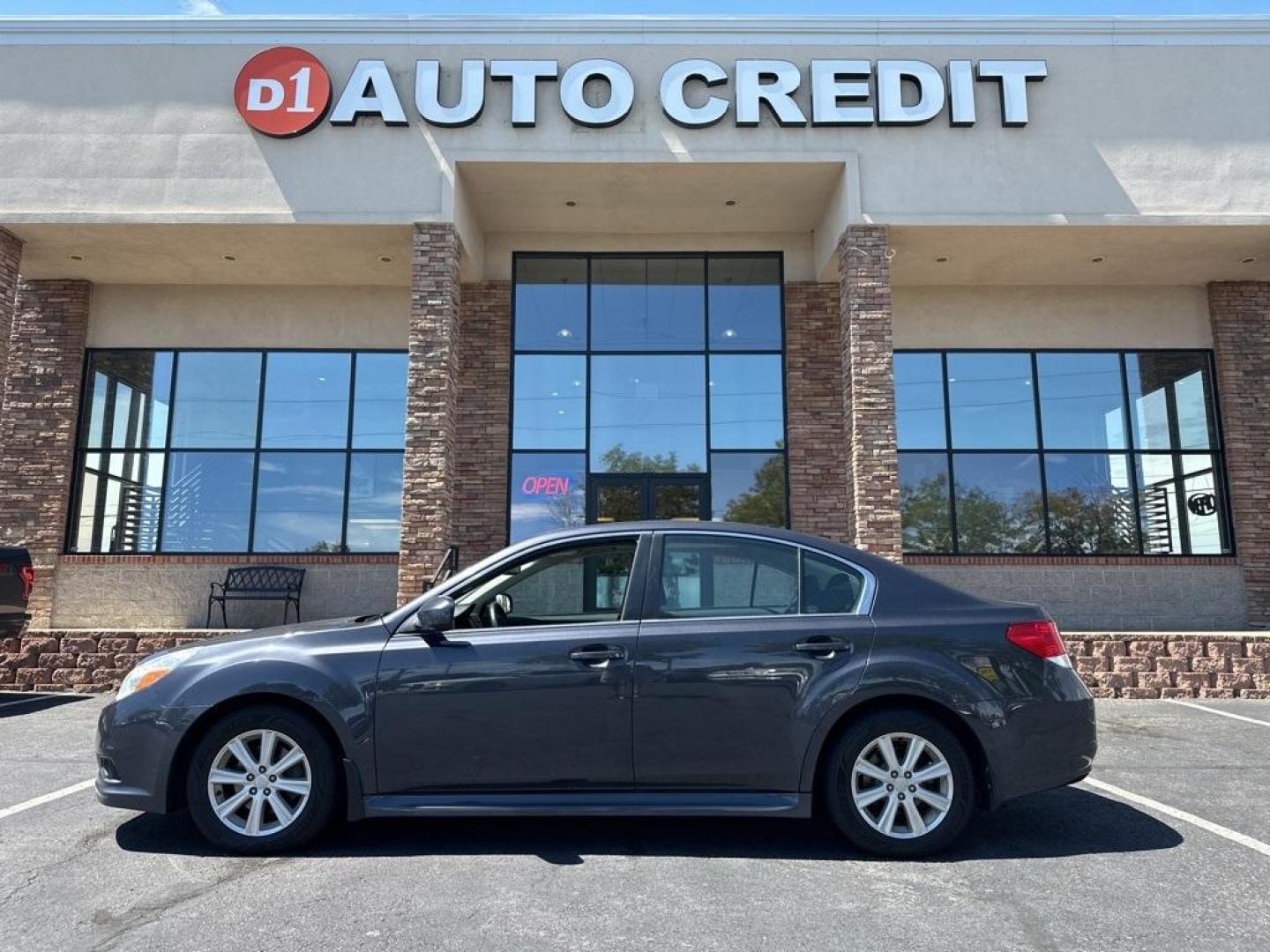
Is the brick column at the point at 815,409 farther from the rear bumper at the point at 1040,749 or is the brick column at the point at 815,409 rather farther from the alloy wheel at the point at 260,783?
the alloy wheel at the point at 260,783

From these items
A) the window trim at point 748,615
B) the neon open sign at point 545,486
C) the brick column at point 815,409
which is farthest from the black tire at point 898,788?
the neon open sign at point 545,486

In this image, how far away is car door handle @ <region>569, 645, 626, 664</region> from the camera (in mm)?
3953

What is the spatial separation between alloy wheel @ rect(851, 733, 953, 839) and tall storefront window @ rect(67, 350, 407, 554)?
1011 cm

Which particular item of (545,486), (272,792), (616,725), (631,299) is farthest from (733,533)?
(631,299)

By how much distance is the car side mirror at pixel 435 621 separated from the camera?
4012mm

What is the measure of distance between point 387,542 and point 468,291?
4128 mm

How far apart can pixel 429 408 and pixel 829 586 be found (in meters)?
7.64

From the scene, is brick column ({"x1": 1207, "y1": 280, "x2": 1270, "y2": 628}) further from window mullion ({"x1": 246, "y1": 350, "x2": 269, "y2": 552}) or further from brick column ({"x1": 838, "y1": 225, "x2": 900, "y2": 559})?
window mullion ({"x1": 246, "y1": 350, "x2": 269, "y2": 552})

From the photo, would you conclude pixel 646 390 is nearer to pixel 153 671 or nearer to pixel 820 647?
pixel 820 647

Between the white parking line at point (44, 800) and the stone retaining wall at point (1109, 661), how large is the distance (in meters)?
4.05

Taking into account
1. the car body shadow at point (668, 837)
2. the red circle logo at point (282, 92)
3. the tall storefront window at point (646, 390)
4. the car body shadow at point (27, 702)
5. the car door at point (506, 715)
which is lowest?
the car body shadow at point (668, 837)

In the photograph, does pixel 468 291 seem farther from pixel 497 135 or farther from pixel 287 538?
pixel 287 538

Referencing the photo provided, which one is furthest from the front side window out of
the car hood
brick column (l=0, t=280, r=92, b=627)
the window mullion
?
brick column (l=0, t=280, r=92, b=627)

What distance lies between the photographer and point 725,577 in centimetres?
425
